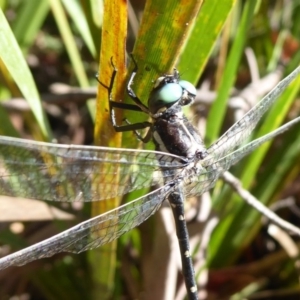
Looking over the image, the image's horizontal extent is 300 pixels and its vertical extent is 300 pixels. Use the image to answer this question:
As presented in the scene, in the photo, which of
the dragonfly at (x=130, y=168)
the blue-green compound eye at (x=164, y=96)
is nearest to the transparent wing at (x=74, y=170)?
the dragonfly at (x=130, y=168)

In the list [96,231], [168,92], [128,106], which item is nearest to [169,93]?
[168,92]

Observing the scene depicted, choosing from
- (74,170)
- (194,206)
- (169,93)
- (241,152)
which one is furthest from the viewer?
(194,206)

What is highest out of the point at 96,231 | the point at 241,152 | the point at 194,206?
the point at 194,206

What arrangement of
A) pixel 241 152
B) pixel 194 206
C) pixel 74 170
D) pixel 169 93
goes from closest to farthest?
pixel 74 170 → pixel 169 93 → pixel 241 152 → pixel 194 206

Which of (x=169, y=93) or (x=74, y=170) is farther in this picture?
(x=169, y=93)

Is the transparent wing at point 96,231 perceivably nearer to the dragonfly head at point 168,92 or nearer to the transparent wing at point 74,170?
the transparent wing at point 74,170

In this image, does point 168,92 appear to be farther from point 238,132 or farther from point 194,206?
point 194,206
